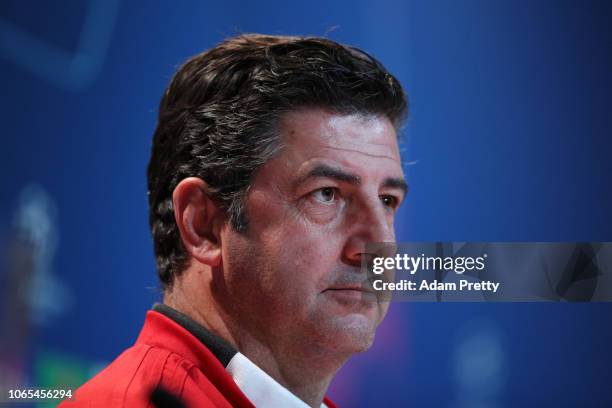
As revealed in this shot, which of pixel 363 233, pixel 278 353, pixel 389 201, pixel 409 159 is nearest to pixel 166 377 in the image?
pixel 278 353

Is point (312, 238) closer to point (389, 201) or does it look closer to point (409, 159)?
point (389, 201)

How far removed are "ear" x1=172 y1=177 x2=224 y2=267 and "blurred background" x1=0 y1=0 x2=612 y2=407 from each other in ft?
1.97

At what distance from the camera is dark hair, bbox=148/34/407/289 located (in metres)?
1.31

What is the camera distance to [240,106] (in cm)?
132

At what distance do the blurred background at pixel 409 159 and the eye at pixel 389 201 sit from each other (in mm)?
541

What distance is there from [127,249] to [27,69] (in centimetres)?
47

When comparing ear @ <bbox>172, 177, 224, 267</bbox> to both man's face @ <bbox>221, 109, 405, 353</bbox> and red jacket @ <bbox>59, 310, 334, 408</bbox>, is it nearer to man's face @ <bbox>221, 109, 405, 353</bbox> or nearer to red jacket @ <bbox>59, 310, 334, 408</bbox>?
man's face @ <bbox>221, 109, 405, 353</bbox>

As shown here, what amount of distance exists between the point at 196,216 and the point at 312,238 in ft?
0.68

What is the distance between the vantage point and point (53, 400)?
5.18 feet

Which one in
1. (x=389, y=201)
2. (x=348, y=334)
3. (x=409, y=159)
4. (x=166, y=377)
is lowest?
(x=166, y=377)

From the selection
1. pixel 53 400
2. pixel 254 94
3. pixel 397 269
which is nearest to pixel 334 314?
pixel 397 269

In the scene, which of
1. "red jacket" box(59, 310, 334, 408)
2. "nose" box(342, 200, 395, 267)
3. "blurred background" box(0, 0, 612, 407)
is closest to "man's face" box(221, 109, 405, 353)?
"nose" box(342, 200, 395, 267)

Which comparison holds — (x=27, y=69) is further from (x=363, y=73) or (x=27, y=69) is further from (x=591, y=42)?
(x=591, y=42)

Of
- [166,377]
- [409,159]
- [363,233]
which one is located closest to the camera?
[166,377]
